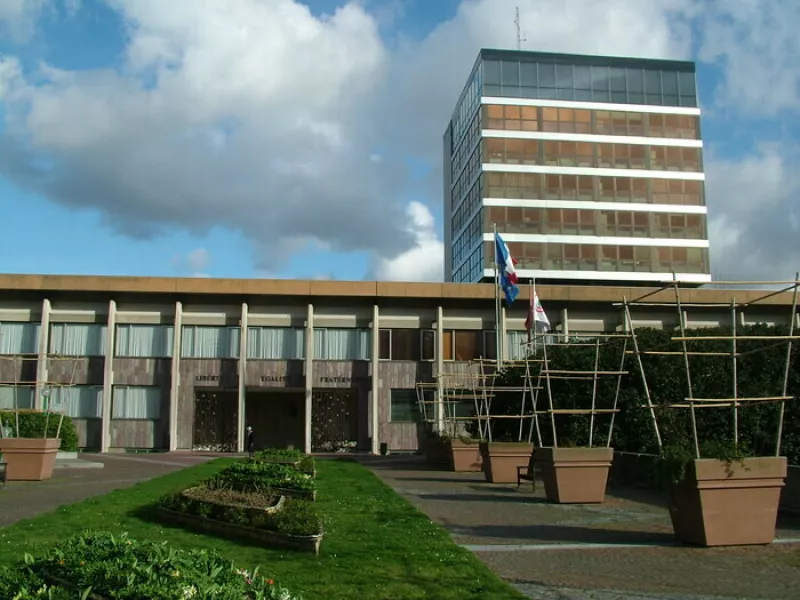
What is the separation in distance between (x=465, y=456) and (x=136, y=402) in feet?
A: 81.3

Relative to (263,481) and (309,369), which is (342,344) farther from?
(263,481)

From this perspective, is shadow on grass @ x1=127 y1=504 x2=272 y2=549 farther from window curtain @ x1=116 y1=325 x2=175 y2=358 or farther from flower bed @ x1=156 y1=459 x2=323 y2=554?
window curtain @ x1=116 y1=325 x2=175 y2=358

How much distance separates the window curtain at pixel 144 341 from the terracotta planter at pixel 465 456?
23598 millimetres

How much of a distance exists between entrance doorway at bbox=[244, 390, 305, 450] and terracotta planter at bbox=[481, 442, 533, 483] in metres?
28.5

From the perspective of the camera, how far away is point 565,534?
1312 cm

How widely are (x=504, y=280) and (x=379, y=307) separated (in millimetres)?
15834

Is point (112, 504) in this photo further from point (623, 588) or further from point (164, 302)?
point (164, 302)

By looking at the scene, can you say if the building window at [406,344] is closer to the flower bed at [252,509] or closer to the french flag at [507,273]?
the french flag at [507,273]

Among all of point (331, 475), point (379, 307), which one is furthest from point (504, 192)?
point (331, 475)

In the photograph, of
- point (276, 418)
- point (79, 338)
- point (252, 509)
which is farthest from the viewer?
point (276, 418)

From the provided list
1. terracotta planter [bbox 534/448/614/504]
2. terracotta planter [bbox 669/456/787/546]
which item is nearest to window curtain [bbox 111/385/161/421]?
terracotta planter [bbox 534/448/614/504]

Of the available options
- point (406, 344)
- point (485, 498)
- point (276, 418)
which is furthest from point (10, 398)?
point (485, 498)

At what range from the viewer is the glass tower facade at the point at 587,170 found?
64.9m

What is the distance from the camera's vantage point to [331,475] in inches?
1045
